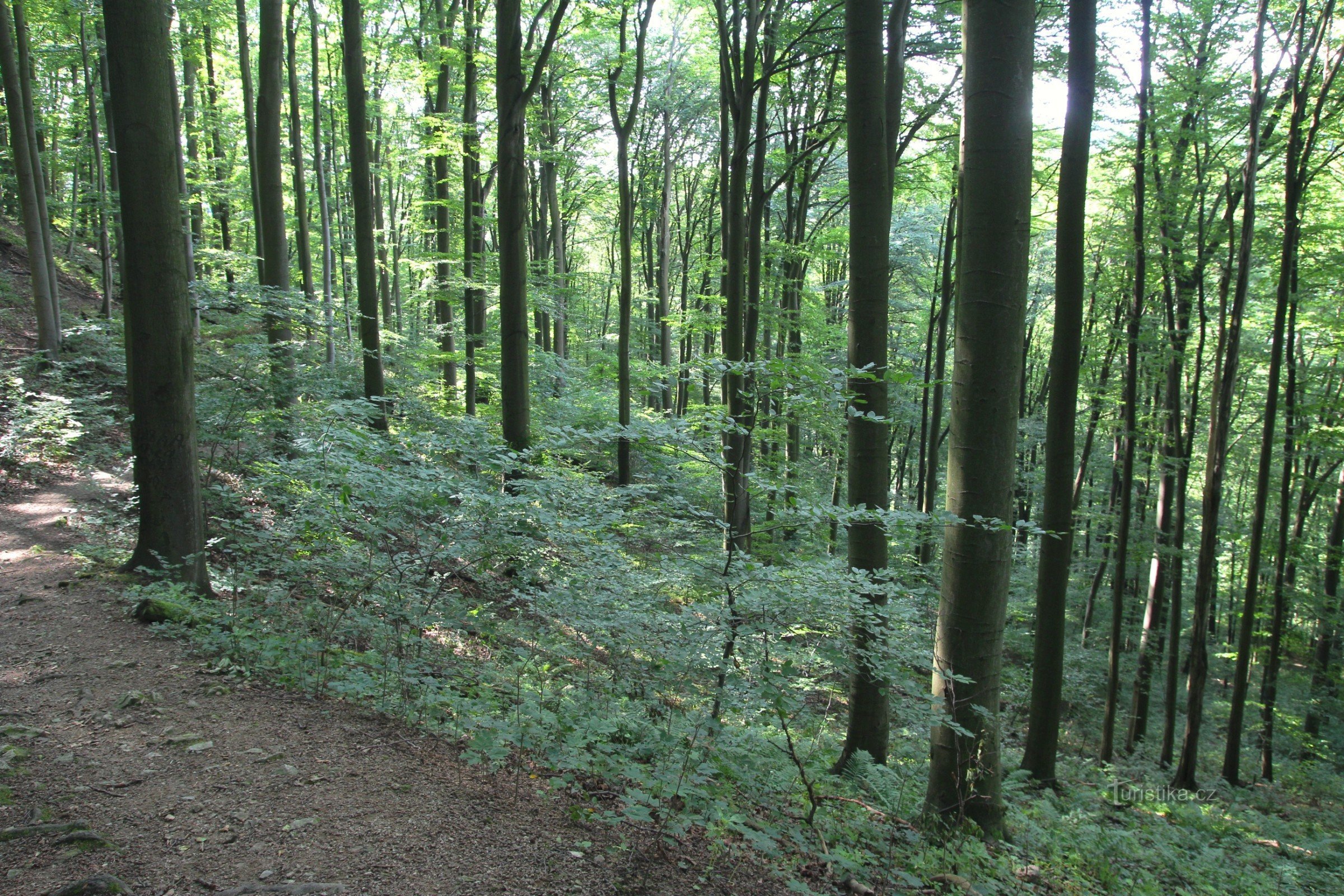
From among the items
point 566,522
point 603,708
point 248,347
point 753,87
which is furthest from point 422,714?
point 753,87

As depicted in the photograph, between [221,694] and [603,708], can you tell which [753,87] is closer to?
[603,708]

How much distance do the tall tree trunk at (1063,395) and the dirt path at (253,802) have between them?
4.83 meters

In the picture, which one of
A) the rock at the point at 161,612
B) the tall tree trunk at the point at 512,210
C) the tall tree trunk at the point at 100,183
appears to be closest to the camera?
the rock at the point at 161,612

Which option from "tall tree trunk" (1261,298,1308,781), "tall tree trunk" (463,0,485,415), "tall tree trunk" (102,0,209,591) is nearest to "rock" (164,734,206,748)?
"tall tree trunk" (102,0,209,591)

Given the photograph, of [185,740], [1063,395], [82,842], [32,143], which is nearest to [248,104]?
[32,143]

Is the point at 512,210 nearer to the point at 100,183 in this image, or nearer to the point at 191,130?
the point at 100,183

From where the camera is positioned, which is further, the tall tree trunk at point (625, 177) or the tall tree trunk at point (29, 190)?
the tall tree trunk at point (625, 177)

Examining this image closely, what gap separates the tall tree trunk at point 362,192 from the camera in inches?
407

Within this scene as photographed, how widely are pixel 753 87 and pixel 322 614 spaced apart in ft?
26.4

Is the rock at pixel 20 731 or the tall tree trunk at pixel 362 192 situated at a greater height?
the tall tree trunk at pixel 362 192

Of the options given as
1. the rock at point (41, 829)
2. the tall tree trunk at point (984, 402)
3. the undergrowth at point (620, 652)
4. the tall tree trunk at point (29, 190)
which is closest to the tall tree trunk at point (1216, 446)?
the undergrowth at point (620, 652)

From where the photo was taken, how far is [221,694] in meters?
4.23

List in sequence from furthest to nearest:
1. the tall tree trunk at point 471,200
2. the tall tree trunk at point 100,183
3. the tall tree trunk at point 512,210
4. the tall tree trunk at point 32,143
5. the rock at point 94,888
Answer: the tall tree trunk at point 100,183 < the tall tree trunk at point 471,200 < the tall tree trunk at point 32,143 < the tall tree trunk at point 512,210 < the rock at point 94,888

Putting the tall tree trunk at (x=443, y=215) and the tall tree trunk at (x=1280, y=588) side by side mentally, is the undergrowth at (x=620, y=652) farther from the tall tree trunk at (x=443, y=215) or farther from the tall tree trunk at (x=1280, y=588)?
the tall tree trunk at (x=443, y=215)
